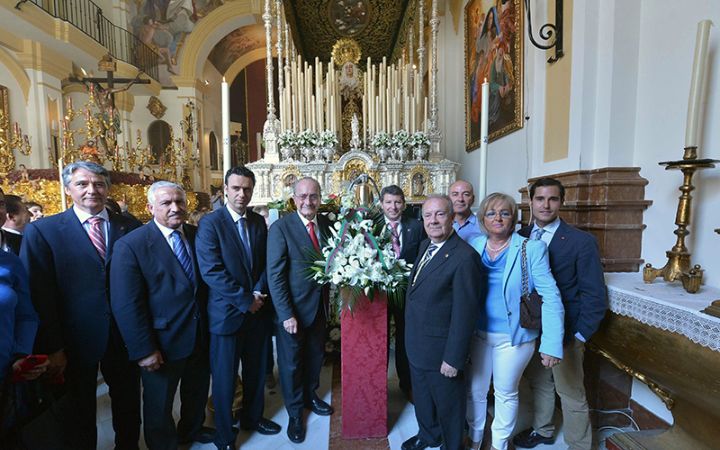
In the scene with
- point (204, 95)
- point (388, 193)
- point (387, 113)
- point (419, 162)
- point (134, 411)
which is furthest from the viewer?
point (204, 95)

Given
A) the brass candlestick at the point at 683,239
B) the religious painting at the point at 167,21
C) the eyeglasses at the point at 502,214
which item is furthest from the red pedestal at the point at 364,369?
the religious painting at the point at 167,21

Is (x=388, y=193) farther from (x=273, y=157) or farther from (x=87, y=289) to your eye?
(x=273, y=157)

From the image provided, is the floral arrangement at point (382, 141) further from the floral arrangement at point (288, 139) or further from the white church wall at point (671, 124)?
the white church wall at point (671, 124)

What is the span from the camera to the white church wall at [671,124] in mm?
1826

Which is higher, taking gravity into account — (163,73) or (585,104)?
(163,73)

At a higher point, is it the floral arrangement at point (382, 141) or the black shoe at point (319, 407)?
the floral arrangement at point (382, 141)

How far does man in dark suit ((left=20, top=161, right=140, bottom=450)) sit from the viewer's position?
65.1 inches

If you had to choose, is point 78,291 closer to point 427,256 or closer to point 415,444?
point 427,256

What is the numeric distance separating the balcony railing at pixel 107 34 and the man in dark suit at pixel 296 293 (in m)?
10.6

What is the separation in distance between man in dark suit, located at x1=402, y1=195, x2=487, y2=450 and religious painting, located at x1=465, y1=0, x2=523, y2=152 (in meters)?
2.45

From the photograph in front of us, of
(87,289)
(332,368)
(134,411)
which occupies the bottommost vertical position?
(332,368)

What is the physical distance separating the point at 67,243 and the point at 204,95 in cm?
1275

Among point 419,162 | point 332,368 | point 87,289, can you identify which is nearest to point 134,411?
point 87,289

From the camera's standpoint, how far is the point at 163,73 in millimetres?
11789
